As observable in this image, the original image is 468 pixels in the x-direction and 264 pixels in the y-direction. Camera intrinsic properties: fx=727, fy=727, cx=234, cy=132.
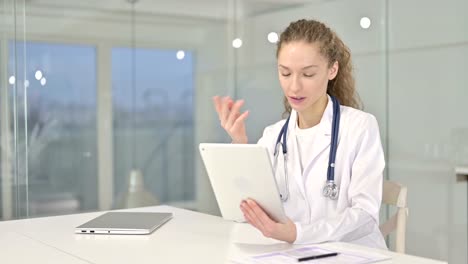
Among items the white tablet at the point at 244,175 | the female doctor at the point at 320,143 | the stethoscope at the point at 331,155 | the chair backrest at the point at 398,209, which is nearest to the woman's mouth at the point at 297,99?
the female doctor at the point at 320,143

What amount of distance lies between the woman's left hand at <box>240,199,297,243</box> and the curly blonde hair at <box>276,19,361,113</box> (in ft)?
2.05

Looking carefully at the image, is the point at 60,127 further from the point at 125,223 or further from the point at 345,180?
the point at 345,180

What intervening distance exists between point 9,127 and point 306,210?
217cm

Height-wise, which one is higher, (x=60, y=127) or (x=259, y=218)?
(x=60, y=127)

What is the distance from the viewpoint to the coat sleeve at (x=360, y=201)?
1983 mm

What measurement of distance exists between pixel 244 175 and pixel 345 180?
1.45 ft

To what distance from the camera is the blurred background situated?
12.8 ft

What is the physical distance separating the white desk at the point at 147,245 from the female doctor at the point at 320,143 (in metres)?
0.22

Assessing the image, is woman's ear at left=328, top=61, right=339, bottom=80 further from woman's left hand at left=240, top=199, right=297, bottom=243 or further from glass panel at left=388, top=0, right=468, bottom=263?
glass panel at left=388, top=0, right=468, bottom=263

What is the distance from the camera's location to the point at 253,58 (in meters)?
4.59

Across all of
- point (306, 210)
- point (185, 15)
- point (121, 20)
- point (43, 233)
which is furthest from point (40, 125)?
point (306, 210)

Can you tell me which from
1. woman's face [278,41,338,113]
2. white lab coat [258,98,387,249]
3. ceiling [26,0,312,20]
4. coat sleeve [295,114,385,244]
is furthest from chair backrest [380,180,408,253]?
ceiling [26,0,312,20]

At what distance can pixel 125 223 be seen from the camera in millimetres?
2299

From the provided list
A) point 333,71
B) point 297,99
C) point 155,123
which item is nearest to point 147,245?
point 297,99
